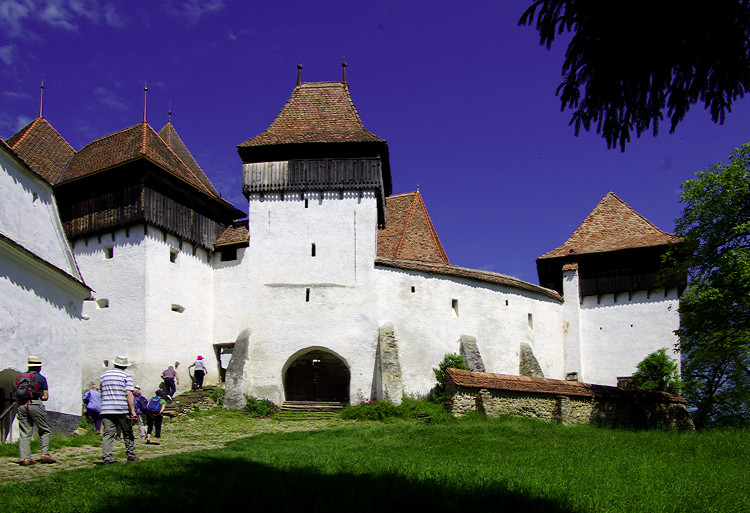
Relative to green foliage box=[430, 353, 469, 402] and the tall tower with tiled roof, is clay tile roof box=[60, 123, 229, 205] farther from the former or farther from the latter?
the tall tower with tiled roof

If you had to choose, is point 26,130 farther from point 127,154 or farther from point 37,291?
point 37,291

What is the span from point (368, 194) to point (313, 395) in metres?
7.45

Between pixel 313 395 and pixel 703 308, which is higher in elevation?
pixel 703 308

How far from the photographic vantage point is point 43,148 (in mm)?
25578

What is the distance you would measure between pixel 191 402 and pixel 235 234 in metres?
6.73

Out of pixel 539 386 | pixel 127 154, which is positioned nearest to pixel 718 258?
pixel 539 386

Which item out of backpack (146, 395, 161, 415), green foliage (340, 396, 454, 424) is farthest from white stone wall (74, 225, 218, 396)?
backpack (146, 395, 161, 415)

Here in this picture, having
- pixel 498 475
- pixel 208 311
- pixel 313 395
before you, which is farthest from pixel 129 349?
pixel 498 475

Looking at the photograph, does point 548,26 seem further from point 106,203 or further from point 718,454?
point 106,203

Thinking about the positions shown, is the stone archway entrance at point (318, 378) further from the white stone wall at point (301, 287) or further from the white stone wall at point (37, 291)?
the white stone wall at point (37, 291)

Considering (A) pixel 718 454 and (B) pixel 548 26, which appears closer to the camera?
(B) pixel 548 26

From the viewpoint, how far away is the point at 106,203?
75.7 ft

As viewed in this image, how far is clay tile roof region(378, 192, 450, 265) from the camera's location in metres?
27.9

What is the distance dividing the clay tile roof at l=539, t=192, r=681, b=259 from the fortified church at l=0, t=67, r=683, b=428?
33cm
